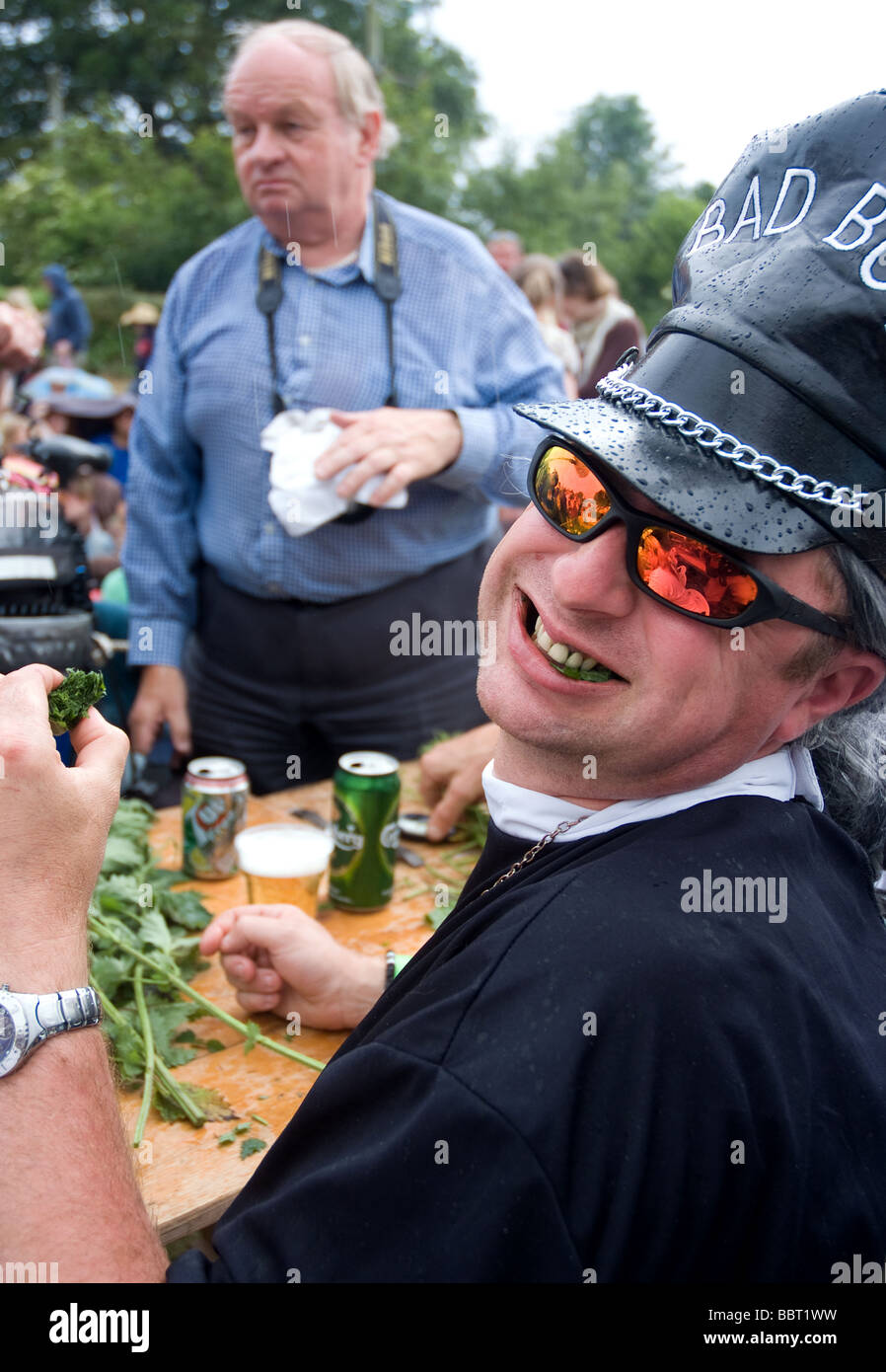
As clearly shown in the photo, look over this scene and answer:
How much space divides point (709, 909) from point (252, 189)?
2759 millimetres

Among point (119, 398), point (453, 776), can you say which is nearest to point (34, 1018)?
point (453, 776)

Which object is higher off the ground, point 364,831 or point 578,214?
point 578,214

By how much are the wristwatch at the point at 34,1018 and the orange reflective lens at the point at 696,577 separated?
829 mm

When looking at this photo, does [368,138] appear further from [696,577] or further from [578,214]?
[578,214]

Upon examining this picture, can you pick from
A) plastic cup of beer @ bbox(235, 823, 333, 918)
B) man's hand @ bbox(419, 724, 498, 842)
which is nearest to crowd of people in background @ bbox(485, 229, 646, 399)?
man's hand @ bbox(419, 724, 498, 842)

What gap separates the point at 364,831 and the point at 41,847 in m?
1.01

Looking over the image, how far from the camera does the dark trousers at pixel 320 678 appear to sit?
329 centimetres

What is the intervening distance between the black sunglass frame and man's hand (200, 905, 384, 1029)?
0.99m

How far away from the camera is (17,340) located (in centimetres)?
499

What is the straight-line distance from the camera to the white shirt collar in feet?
4.11

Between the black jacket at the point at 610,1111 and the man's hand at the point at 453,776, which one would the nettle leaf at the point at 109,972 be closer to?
the black jacket at the point at 610,1111

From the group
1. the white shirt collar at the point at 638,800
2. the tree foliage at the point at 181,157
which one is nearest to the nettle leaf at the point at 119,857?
the white shirt collar at the point at 638,800

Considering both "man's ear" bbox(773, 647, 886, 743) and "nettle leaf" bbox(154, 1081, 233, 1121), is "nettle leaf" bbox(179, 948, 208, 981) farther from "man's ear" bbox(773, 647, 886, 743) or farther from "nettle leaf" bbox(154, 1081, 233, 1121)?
"man's ear" bbox(773, 647, 886, 743)
